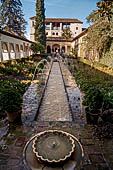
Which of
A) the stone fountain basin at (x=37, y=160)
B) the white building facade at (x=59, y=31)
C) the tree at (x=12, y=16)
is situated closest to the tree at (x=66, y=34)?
the white building facade at (x=59, y=31)

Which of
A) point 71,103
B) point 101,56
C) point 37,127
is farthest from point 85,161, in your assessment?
point 101,56

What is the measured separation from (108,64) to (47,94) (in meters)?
7.21

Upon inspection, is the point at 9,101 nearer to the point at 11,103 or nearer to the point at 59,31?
the point at 11,103

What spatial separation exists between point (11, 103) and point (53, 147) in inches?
67.6

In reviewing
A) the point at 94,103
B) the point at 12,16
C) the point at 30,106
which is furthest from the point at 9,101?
the point at 12,16

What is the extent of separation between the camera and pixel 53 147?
1.89 m

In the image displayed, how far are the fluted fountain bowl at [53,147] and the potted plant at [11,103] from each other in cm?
135

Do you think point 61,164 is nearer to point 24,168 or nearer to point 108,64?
point 24,168

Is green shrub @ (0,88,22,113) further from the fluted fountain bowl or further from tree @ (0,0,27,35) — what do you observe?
tree @ (0,0,27,35)

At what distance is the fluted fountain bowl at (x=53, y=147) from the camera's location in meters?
1.73

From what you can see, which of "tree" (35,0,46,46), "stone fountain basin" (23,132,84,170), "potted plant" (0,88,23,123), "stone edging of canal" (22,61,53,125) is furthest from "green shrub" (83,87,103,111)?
"tree" (35,0,46,46)

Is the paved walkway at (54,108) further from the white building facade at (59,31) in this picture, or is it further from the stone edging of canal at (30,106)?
the white building facade at (59,31)

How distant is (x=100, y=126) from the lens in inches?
127

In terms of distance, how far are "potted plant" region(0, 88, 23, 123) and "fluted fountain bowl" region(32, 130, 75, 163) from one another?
1346 millimetres
